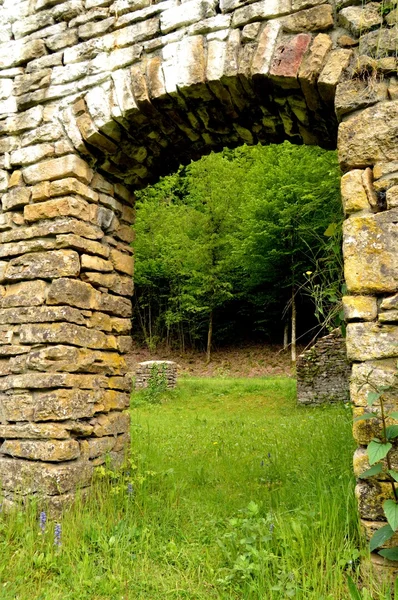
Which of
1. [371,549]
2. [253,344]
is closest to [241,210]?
[253,344]

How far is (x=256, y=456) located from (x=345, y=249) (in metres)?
3.06

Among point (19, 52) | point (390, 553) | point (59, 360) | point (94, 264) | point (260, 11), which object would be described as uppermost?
point (19, 52)

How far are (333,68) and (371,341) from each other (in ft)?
5.12

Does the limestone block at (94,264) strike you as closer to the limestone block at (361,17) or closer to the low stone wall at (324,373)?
the limestone block at (361,17)

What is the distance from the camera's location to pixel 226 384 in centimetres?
1199

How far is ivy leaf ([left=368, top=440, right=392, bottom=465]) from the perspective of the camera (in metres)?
2.01

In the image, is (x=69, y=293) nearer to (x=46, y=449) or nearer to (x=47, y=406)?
(x=47, y=406)

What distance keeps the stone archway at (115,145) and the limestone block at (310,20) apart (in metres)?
0.01

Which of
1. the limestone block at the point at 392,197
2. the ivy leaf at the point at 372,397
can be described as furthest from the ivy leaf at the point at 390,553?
the limestone block at the point at 392,197

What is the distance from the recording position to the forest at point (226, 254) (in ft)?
53.6

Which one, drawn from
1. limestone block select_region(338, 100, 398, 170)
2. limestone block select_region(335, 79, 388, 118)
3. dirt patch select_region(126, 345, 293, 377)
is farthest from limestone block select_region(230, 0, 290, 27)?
dirt patch select_region(126, 345, 293, 377)

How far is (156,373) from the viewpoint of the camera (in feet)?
37.2

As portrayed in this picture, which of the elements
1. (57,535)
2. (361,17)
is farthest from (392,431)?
(361,17)

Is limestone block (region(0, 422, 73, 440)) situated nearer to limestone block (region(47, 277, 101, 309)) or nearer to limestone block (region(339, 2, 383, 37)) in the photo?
limestone block (region(47, 277, 101, 309))
